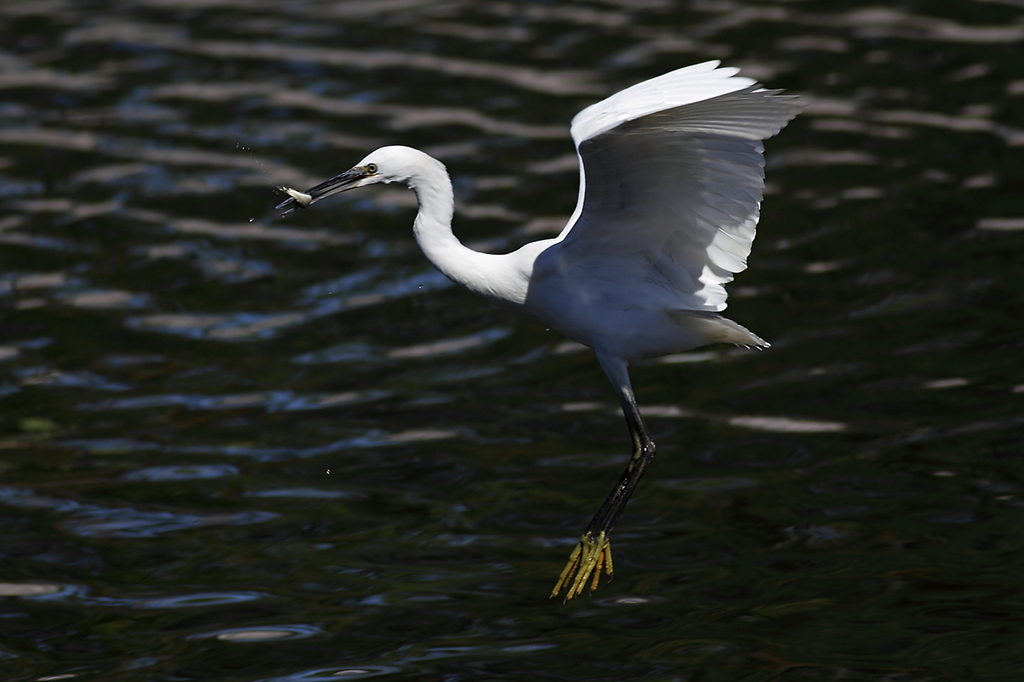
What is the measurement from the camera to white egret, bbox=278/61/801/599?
24.6ft

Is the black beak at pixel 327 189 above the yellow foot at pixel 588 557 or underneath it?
above

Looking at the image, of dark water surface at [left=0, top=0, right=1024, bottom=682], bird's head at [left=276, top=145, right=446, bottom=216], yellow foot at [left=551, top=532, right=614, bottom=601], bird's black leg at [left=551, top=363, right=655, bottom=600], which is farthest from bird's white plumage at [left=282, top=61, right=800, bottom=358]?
dark water surface at [left=0, top=0, right=1024, bottom=682]

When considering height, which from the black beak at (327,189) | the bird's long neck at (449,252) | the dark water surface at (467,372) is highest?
the black beak at (327,189)

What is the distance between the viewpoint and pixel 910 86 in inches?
683

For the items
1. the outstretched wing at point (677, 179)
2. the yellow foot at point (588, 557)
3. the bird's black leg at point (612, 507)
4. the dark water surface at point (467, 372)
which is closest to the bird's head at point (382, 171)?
the outstretched wing at point (677, 179)

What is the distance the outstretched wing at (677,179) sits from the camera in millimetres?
7008

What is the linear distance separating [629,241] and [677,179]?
1.96 feet

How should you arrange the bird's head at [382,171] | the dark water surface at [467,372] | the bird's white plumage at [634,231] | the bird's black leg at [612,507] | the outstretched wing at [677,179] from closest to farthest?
1. the outstretched wing at [677,179]
2. the bird's white plumage at [634,231]
3. the bird's head at [382,171]
4. the bird's black leg at [612,507]
5. the dark water surface at [467,372]

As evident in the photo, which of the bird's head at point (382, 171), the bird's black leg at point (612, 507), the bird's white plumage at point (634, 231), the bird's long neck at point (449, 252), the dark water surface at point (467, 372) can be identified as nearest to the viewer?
the bird's white plumage at point (634, 231)

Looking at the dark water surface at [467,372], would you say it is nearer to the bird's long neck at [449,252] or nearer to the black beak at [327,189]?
the bird's long neck at [449,252]

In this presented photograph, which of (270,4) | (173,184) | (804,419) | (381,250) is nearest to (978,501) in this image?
(804,419)

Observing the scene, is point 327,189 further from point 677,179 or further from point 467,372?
point 467,372

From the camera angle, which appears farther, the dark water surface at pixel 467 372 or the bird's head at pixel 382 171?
the dark water surface at pixel 467 372

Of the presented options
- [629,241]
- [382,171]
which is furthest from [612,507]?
[382,171]
